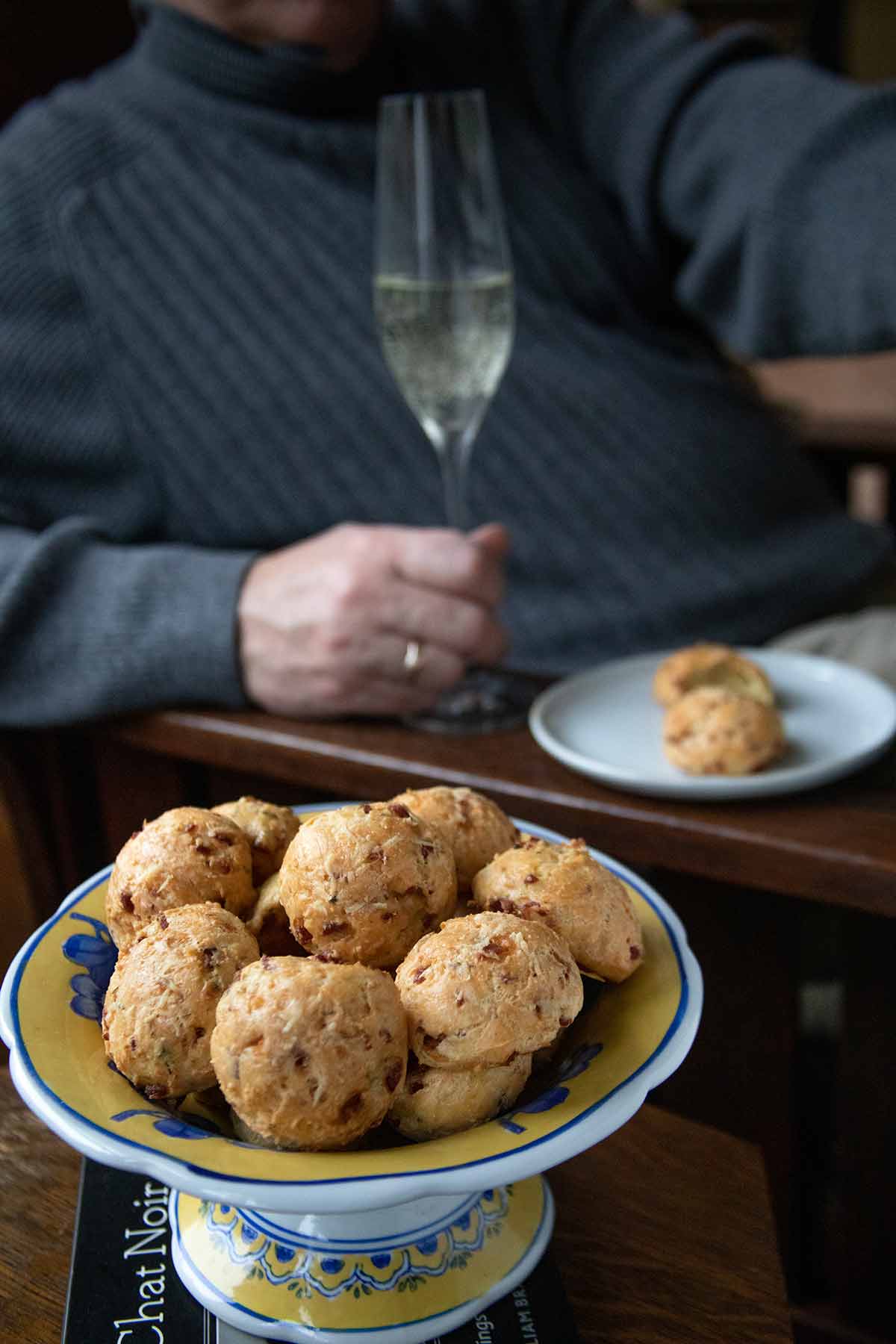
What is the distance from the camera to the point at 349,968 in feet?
1.19

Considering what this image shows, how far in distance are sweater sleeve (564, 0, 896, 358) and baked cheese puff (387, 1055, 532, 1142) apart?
28.8 inches

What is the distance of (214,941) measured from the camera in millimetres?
387

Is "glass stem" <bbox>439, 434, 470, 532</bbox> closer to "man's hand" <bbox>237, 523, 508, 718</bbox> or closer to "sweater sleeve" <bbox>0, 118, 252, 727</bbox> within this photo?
"man's hand" <bbox>237, 523, 508, 718</bbox>

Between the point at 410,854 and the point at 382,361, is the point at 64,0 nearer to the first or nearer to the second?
the point at 382,361

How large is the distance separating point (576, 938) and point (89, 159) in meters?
0.88

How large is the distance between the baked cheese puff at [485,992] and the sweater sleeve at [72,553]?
49 centimetres

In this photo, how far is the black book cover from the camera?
1.39ft

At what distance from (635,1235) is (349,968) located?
21 centimetres

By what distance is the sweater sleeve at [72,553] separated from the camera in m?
0.84

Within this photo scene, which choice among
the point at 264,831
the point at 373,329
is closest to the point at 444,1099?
the point at 264,831

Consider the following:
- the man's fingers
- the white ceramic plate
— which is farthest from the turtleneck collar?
the white ceramic plate

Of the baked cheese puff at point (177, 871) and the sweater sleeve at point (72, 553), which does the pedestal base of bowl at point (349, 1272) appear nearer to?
the baked cheese puff at point (177, 871)

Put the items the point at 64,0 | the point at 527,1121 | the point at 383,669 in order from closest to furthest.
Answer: the point at 527,1121, the point at 383,669, the point at 64,0

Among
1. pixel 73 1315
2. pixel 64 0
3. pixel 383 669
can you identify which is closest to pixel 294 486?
pixel 383 669
